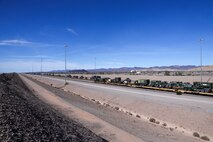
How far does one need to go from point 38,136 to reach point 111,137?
618 centimetres

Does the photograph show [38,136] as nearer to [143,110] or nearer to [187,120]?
[187,120]

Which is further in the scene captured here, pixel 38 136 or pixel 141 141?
pixel 141 141

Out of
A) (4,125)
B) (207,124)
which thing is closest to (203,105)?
(207,124)

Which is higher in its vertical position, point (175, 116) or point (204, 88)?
point (204, 88)

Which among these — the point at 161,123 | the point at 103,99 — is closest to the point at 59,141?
the point at 161,123

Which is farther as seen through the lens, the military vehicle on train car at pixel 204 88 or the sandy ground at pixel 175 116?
the military vehicle on train car at pixel 204 88

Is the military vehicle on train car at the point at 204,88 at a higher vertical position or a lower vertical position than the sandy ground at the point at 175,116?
higher

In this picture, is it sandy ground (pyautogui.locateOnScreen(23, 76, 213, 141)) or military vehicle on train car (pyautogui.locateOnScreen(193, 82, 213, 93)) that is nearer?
sandy ground (pyautogui.locateOnScreen(23, 76, 213, 141))

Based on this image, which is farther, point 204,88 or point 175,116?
point 204,88

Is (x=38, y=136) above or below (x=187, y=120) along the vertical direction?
above

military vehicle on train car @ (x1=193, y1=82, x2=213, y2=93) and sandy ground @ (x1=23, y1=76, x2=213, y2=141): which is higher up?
military vehicle on train car @ (x1=193, y1=82, x2=213, y2=93)

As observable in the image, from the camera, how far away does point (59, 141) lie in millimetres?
12062

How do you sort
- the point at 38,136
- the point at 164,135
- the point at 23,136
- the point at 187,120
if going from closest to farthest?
the point at 23,136, the point at 38,136, the point at 164,135, the point at 187,120

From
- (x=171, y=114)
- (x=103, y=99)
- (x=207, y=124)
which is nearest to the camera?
(x=207, y=124)
